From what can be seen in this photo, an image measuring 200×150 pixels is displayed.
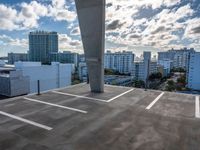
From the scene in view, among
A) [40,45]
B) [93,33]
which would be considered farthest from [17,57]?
[93,33]

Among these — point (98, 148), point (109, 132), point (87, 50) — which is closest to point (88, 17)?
point (87, 50)

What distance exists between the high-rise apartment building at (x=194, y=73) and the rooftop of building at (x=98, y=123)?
3442 centimetres

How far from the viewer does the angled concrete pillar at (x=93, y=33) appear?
738 centimetres

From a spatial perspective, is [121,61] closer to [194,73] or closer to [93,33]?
[194,73]

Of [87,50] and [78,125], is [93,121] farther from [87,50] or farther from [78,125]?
[87,50]

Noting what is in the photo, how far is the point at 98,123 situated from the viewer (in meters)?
4.80

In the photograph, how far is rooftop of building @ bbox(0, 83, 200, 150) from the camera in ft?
12.0

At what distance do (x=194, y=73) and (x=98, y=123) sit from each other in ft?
129

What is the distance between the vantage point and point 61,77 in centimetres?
3316

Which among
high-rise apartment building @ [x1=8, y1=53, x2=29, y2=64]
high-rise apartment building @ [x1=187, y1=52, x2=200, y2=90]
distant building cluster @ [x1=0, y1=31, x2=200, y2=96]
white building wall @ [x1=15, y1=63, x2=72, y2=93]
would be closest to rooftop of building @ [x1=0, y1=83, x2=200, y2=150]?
distant building cluster @ [x1=0, y1=31, x2=200, y2=96]

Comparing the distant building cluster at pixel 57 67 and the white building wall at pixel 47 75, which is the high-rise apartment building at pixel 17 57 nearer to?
the distant building cluster at pixel 57 67

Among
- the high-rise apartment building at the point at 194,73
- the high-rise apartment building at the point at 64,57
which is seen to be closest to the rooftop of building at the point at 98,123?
the high-rise apartment building at the point at 194,73

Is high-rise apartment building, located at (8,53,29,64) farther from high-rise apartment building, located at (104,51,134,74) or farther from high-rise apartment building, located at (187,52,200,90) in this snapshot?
high-rise apartment building, located at (187,52,200,90)

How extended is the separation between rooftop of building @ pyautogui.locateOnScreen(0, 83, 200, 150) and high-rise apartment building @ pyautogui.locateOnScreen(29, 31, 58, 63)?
59.4 m
